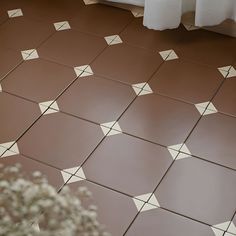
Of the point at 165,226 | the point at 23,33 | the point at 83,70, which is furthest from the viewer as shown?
the point at 23,33

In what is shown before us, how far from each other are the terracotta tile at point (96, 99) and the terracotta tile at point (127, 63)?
2.4 inches

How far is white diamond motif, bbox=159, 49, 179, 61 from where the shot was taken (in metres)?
2.60

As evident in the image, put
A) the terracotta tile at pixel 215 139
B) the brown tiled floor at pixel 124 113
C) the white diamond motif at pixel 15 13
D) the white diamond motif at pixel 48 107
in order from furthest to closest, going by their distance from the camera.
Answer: the white diamond motif at pixel 15 13 → the white diamond motif at pixel 48 107 → the terracotta tile at pixel 215 139 → the brown tiled floor at pixel 124 113

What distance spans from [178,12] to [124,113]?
24.8 inches

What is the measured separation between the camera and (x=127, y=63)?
8.48 feet

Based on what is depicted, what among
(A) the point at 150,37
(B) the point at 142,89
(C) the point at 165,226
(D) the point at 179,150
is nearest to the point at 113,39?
(A) the point at 150,37

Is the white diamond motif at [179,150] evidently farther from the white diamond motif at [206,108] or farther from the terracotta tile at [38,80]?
the terracotta tile at [38,80]

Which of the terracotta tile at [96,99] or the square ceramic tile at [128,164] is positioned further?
the terracotta tile at [96,99]

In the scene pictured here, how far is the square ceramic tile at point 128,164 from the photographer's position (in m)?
2.04

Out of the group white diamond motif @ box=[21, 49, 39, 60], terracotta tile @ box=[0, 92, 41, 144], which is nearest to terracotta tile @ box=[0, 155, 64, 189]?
terracotta tile @ box=[0, 92, 41, 144]

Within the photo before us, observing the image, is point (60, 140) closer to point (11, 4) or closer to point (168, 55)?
point (168, 55)

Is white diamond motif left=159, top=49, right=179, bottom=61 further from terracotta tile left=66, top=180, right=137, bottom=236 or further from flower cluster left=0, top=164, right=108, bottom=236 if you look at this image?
flower cluster left=0, top=164, right=108, bottom=236

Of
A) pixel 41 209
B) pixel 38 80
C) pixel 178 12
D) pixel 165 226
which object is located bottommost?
pixel 165 226

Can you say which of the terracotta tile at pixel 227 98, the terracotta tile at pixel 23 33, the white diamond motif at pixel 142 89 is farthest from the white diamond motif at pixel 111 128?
the terracotta tile at pixel 23 33
